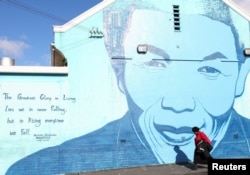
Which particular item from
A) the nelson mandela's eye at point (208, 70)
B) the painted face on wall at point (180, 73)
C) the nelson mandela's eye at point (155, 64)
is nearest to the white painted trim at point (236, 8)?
the painted face on wall at point (180, 73)

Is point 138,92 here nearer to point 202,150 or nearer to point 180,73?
point 180,73

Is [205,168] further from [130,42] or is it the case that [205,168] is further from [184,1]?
[184,1]

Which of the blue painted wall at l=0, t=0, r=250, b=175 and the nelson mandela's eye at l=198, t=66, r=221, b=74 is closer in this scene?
the blue painted wall at l=0, t=0, r=250, b=175

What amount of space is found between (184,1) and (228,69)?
3.25 meters

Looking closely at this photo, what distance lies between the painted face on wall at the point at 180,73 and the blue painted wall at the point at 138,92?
0.04 m

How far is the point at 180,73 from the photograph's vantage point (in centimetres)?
1277

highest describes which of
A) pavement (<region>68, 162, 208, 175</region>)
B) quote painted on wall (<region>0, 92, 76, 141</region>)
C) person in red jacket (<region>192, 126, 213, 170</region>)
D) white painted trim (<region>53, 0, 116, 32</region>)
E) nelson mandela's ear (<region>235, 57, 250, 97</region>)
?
white painted trim (<region>53, 0, 116, 32</region>)

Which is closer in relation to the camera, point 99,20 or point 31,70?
point 31,70

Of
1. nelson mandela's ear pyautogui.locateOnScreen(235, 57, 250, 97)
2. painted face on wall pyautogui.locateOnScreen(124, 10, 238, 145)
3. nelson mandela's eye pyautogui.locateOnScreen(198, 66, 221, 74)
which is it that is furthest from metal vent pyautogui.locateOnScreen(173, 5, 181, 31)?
nelson mandela's ear pyautogui.locateOnScreen(235, 57, 250, 97)

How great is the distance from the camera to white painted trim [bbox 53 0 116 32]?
38.5ft

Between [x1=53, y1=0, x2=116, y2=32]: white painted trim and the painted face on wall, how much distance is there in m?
1.24

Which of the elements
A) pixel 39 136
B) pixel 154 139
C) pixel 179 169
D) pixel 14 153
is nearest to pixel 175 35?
pixel 154 139

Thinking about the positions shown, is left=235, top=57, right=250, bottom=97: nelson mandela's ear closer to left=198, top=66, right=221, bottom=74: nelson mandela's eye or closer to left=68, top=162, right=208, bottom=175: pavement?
left=198, top=66, right=221, bottom=74: nelson mandela's eye

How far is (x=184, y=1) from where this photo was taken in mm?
13117
